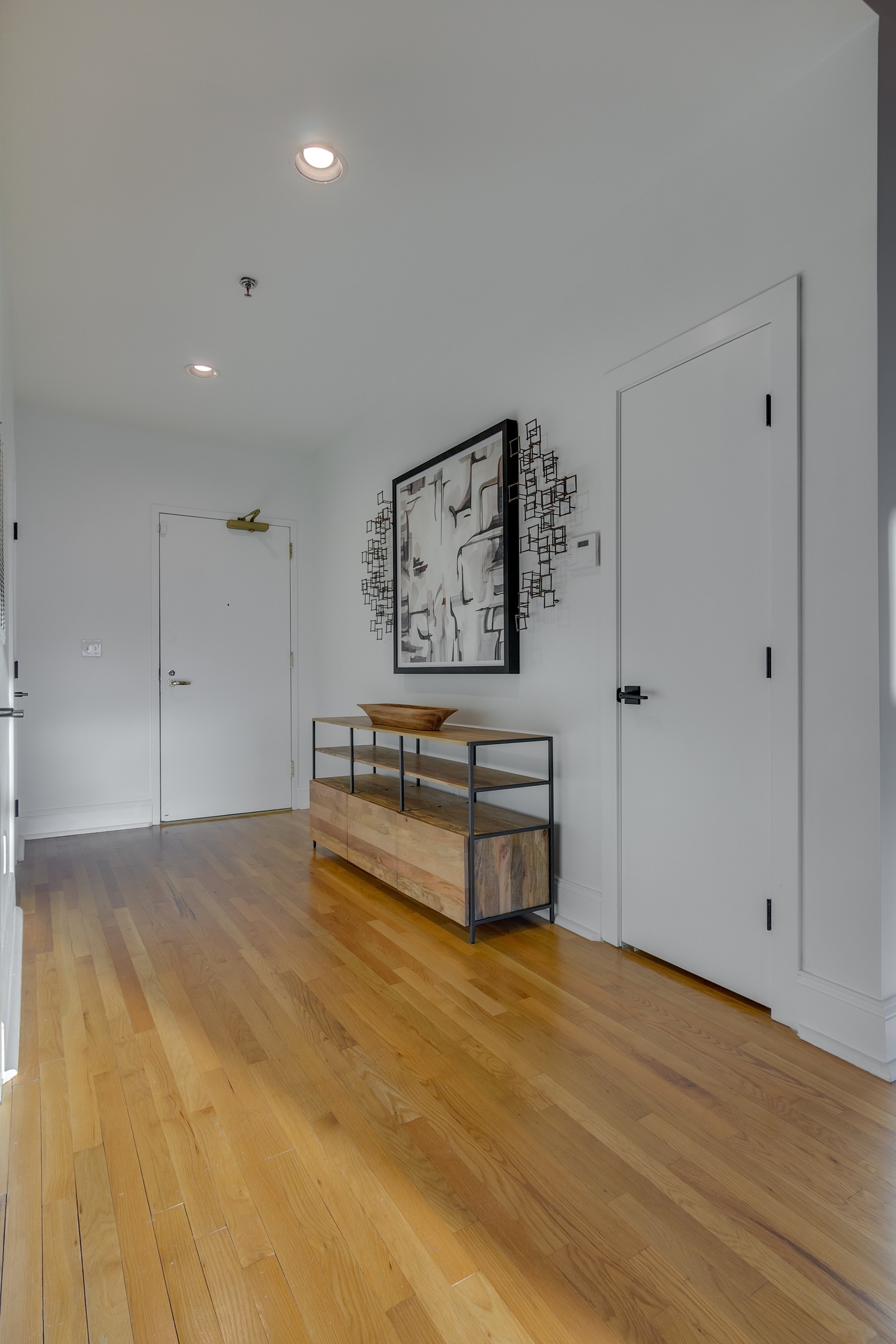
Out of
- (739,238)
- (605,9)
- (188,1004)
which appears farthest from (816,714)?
(188,1004)

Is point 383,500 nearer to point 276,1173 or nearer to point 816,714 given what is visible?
point 816,714

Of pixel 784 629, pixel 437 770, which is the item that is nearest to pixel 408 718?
pixel 437 770

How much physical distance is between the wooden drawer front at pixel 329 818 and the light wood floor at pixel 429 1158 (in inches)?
43.9

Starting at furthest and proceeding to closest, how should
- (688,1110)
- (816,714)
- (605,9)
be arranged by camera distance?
1. (816,714)
2. (605,9)
3. (688,1110)

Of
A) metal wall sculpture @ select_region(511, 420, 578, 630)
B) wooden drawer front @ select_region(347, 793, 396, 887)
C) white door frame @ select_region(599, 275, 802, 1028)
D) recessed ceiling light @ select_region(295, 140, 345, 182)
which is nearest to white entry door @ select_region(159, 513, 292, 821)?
wooden drawer front @ select_region(347, 793, 396, 887)

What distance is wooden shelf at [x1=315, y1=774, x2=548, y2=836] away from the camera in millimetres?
2727

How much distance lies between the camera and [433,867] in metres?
2.77

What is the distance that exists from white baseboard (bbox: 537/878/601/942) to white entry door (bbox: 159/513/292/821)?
2.87 metres

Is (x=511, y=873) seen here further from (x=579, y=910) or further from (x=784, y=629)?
(x=784, y=629)

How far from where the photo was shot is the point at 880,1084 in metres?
1.68

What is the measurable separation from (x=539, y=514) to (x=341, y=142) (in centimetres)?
141

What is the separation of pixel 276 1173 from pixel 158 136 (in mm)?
2782

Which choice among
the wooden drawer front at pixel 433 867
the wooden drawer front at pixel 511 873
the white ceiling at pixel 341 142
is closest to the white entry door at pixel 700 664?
the wooden drawer front at pixel 511 873

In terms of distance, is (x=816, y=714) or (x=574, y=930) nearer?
(x=816, y=714)
